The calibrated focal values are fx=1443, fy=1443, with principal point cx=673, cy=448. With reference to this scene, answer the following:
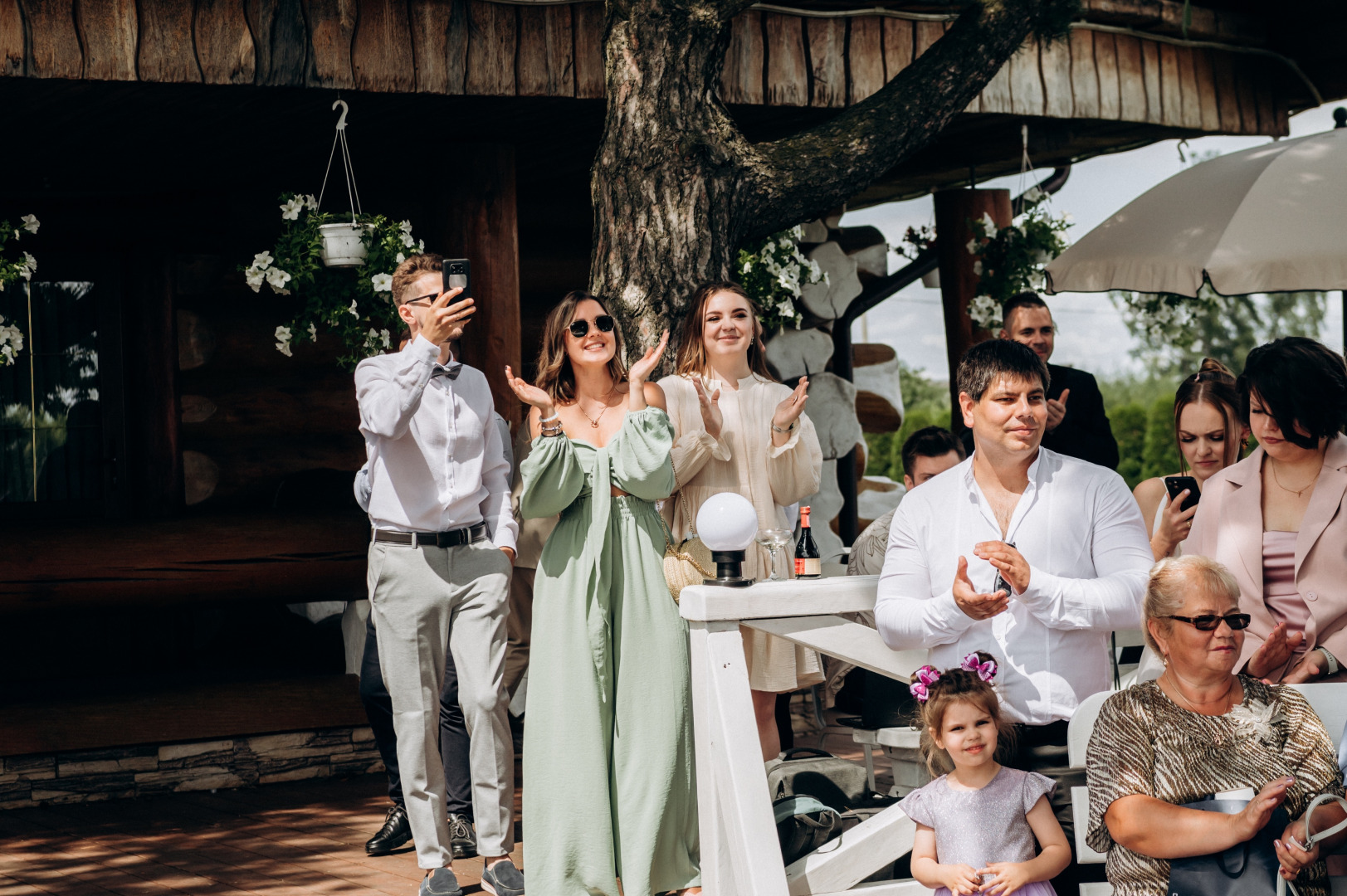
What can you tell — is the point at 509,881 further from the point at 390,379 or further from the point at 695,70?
the point at 695,70

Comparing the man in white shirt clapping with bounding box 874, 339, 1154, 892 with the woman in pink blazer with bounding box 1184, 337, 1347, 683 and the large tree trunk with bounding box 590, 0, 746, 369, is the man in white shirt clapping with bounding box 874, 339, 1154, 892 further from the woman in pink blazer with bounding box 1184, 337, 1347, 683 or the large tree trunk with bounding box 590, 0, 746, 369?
the large tree trunk with bounding box 590, 0, 746, 369

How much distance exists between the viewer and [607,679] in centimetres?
391

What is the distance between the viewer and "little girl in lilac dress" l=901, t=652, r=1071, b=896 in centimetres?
300

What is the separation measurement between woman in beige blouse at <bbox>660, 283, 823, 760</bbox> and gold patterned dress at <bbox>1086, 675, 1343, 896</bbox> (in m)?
1.51

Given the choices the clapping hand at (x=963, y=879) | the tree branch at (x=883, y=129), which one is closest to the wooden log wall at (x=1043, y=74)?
the tree branch at (x=883, y=129)

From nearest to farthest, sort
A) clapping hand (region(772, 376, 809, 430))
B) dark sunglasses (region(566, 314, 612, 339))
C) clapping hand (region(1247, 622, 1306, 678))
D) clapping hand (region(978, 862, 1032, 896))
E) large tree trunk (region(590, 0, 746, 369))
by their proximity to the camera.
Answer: clapping hand (region(978, 862, 1032, 896))
clapping hand (region(1247, 622, 1306, 678))
dark sunglasses (region(566, 314, 612, 339))
clapping hand (region(772, 376, 809, 430))
large tree trunk (region(590, 0, 746, 369))

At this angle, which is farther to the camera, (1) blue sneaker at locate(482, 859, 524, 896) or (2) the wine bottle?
→ (1) blue sneaker at locate(482, 859, 524, 896)

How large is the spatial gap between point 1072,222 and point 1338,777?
504 cm

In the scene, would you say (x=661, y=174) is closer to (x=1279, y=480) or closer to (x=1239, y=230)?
(x=1239, y=230)

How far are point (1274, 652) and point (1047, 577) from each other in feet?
1.94

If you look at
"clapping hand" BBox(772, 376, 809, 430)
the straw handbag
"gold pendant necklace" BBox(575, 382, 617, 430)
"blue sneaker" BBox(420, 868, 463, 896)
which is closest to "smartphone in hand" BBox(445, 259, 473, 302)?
"gold pendant necklace" BBox(575, 382, 617, 430)

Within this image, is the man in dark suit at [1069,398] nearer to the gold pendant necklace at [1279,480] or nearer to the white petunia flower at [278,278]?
the gold pendant necklace at [1279,480]

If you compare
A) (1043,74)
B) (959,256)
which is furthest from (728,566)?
(959,256)

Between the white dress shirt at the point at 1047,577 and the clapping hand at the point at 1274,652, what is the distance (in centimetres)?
33
